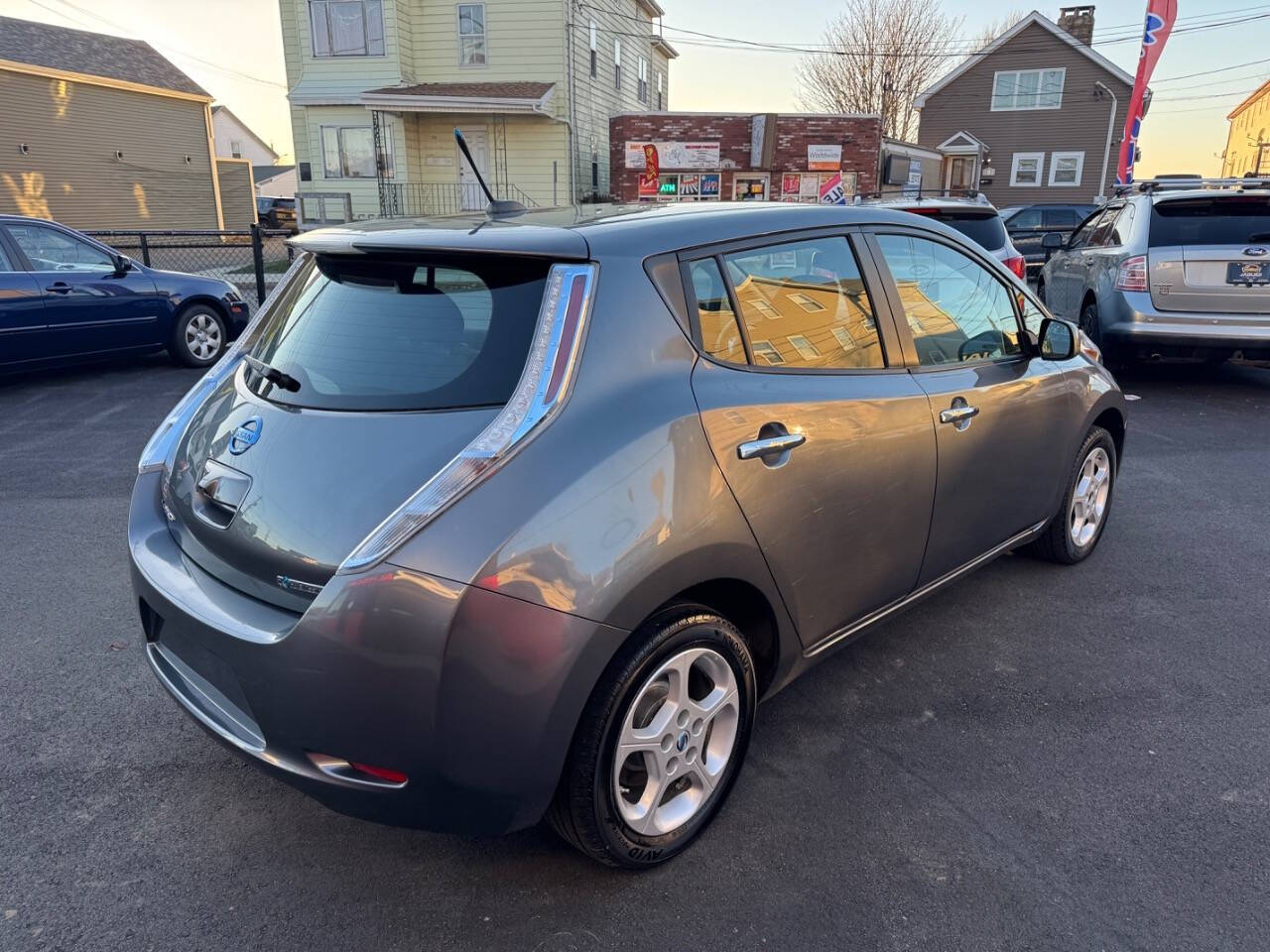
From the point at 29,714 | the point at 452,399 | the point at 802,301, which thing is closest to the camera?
the point at 452,399

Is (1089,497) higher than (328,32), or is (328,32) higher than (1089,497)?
(328,32)

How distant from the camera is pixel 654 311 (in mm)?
2396

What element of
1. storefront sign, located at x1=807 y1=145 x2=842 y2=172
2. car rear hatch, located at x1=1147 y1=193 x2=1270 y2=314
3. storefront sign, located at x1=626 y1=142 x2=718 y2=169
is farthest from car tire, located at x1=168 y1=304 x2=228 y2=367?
storefront sign, located at x1=807 y1=145 x2=842 y2=172

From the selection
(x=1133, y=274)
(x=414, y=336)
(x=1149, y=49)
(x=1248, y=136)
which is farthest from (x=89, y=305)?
(x=1248, y=136)

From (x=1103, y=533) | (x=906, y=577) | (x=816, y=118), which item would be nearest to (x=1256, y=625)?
(x=1103, y=533)

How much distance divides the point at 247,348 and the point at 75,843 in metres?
1.55

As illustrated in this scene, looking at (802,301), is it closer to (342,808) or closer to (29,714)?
(342,808)

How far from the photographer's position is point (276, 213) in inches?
1485

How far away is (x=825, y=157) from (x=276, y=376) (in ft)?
82.4

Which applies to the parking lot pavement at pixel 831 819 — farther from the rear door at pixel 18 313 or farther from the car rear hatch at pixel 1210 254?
the rear door at pixel 18 313

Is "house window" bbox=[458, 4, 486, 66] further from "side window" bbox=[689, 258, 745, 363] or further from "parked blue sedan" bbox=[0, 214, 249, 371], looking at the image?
"side window" bbox=[689, 258, 745, 363]

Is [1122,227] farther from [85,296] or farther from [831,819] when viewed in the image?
[85,296]

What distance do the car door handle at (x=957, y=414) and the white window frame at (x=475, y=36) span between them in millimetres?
23167

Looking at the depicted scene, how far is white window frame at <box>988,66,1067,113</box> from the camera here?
3566 cm
